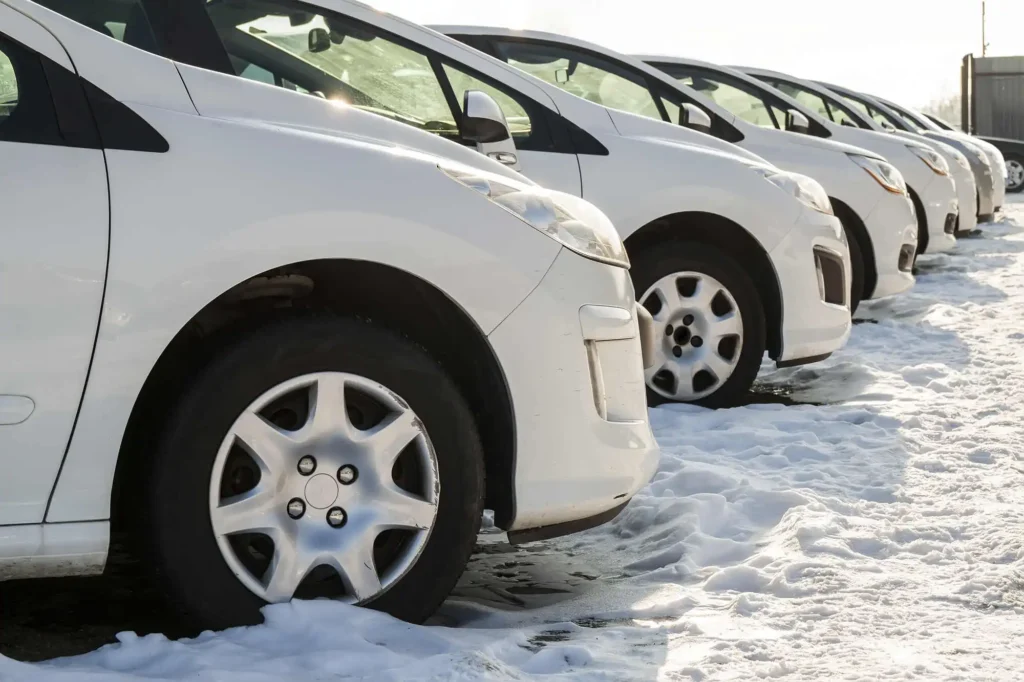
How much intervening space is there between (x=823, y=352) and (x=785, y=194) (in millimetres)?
752

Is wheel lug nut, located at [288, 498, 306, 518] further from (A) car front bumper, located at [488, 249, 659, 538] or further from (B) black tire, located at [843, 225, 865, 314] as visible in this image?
(B) black tire, located at [843, 225, 865, 314]

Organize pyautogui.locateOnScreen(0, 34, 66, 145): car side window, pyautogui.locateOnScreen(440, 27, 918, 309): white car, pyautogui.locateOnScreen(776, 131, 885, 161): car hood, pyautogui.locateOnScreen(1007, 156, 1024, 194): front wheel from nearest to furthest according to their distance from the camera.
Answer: pyautogui.locateOnScreen(0, 34, 66, 145): car side window → pyautogui.locateOnScreen(440, 27, 918, 309): white car → pyautogui.locateOnScreen(776, 131, 885, 161): car hood → pyautogui.locateOnScreen(1007, 156, 1024, 194): front wheel

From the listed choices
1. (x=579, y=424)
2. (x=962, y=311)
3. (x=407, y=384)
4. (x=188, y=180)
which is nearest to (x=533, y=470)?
(x=579, y=424)

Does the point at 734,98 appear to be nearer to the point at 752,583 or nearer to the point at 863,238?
the point at 863,238

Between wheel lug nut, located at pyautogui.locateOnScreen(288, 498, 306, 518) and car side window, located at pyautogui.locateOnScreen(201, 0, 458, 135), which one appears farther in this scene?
car side window, located at pyautogui.locateOnScreen(201, 0, 458, 135)

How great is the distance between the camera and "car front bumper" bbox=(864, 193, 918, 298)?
28.2ft

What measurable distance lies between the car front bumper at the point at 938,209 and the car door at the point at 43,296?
31.2 feet

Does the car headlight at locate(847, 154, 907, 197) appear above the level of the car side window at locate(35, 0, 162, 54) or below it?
below

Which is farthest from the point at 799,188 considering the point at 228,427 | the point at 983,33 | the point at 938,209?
the point at 983,33

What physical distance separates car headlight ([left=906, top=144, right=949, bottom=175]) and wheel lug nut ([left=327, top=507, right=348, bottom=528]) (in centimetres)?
927

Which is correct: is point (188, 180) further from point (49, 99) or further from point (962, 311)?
point (962, 311)

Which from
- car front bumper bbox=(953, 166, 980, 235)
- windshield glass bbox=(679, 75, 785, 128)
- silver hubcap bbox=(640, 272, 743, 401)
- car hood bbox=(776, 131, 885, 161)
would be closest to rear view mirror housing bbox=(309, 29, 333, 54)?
silver hubcap bbox=(640, 272, 743, 401)

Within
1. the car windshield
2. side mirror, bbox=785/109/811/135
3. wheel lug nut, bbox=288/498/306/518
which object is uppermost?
the car windshield

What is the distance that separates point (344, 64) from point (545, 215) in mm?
2238
